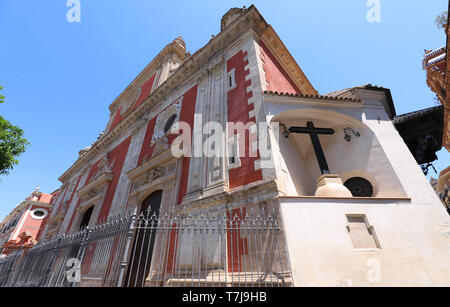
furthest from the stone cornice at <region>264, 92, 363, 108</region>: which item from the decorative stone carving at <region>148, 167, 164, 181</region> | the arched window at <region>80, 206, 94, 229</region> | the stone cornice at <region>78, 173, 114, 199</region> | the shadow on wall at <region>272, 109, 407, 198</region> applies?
the arched window at <region>80, 206, 94, 229</region>

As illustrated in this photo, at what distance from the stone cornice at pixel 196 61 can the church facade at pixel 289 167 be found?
6 centimetres

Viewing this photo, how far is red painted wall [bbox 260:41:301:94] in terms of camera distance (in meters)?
8.25

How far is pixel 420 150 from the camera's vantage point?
26.4 ft

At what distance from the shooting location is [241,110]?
6957mm

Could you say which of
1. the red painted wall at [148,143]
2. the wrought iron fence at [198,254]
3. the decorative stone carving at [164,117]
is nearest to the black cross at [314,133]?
the wrought iron fence at [198,254]

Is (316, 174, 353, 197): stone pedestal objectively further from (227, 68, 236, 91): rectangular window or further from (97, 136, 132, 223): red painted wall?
(97, 136, 132, 223): red painted wall

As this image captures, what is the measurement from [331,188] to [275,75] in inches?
244

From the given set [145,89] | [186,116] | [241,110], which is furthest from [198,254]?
[145,89]

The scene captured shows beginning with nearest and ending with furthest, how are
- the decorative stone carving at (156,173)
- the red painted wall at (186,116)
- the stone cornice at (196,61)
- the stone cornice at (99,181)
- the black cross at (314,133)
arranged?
the black cross at (314,133), the red painted wall at (186,116), the decorative stone carving at (156,173), the stone cornice at (196,61), the stone cornice at (99,181)

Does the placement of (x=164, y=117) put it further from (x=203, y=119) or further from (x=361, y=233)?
(x=361, y=233)

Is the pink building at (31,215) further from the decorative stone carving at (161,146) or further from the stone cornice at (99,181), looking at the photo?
the decorative stone carving at (161,146)

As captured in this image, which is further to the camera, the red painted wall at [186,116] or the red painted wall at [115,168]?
the red painted wall at [115,168]

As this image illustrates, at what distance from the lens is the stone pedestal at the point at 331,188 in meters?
4.74
